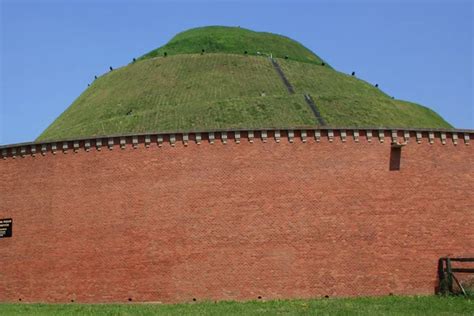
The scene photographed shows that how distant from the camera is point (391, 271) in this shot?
20.4m

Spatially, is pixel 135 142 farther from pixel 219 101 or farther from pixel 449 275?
pixel 219 101

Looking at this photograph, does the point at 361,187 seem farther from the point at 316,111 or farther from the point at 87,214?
the point at 316,111

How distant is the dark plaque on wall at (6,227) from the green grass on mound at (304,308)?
3.33m

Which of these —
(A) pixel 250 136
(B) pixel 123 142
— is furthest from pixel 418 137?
(B) pixel 123 142

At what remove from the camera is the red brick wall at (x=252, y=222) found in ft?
65.9

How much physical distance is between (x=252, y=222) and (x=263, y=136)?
8.54ft

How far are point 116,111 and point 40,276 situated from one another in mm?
18075

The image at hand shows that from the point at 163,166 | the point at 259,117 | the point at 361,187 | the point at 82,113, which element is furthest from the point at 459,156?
the point at 82,113

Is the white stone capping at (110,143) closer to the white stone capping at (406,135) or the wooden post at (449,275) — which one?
the white stone capping at (406,135)

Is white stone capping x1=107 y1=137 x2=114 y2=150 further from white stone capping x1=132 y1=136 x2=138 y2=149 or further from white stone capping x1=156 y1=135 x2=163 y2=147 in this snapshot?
white stone capping x1=156 y1=135 x2=163 y2=147

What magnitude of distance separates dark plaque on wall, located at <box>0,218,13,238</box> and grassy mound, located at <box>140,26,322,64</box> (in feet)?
98.1

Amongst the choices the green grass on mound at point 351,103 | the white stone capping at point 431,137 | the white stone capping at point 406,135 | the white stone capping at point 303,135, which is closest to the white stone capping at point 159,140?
the white stone capping at point 303,135

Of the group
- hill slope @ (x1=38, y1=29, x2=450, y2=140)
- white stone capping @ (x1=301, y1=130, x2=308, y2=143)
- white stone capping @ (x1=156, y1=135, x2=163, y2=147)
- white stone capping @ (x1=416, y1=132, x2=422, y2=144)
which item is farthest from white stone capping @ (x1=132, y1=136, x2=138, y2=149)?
white stone capping @ (x1=416, y1=132, x2=422, y2=144)

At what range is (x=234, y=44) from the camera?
51.9m
